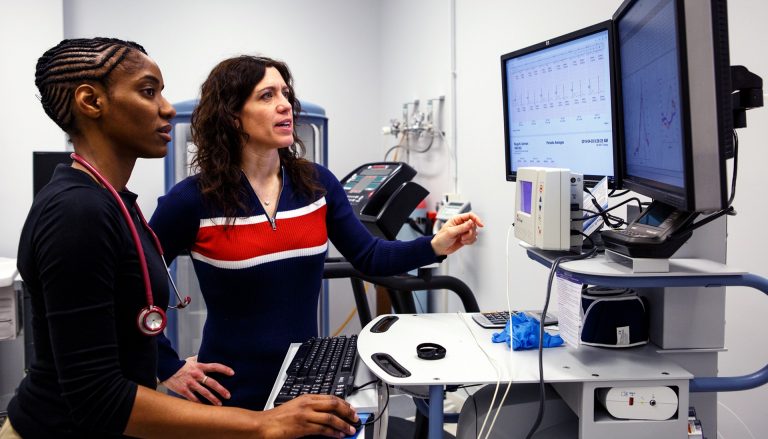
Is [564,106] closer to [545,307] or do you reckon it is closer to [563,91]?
[563,91]

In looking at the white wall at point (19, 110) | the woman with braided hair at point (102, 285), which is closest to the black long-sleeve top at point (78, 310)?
the woman with braided hair at point (102, 285)

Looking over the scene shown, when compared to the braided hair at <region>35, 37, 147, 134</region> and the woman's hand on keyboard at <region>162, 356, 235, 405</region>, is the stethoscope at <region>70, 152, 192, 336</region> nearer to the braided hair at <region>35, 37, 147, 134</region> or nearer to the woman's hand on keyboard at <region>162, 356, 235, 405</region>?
the braided hair at <region>35, 37, 147, 134</region>

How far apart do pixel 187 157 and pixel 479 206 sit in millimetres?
1353

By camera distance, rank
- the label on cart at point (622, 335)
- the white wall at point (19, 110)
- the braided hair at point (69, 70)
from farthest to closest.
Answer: the white wall at point (19, 110), the label on cart at point (622, 335), the braided hair at point (69, 70)

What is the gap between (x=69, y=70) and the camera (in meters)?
0.89

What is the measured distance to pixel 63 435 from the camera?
87 centimetres

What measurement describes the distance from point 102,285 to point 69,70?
320 mm

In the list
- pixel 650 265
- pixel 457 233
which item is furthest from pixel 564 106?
pixel 650 265

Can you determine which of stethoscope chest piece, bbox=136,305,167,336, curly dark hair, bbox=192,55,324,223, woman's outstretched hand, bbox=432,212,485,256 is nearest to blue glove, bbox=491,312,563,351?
woman's outstretched hand, bbox=432,212,485,256

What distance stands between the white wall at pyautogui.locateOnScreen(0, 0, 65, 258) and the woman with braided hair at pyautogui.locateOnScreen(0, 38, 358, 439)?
2.65 m

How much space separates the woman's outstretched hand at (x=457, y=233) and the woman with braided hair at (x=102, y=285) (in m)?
0.67

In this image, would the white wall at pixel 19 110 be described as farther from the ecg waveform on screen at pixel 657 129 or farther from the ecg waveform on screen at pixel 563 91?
the ecg waveform on screen at pixel 657 129

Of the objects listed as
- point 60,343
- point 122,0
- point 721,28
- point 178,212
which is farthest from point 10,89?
point 721,28

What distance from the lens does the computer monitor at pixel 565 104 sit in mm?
1358
